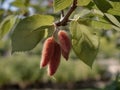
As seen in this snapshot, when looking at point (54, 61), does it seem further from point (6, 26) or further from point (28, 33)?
point (6, 26)

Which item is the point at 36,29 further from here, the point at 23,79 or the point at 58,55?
the point at 23,79

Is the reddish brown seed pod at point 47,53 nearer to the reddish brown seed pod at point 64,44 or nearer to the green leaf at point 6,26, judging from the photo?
the reddish brown seed pod at point 64,44

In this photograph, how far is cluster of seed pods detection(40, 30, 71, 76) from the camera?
0.80 metres

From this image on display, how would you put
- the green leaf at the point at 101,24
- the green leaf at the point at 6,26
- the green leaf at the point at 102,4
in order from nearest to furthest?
the green leaf at the point at 102,4
the green leaf at the point at 101,24
the green leaf at the point at 6,26

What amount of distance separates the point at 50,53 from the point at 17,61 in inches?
439

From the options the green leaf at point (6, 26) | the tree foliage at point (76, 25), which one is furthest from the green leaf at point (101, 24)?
the green leaf at point (6, 26)

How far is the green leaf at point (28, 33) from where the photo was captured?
85cm

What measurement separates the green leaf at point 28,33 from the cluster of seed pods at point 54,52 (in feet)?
0.17

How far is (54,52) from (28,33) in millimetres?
88

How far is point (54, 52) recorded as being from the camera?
809 mm

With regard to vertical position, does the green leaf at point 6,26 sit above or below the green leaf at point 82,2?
below

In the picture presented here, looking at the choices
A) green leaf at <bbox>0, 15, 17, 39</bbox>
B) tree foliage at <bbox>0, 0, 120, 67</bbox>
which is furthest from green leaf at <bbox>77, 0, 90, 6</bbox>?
green leaf at <bbox>0, 15, 17, 39</bbox>

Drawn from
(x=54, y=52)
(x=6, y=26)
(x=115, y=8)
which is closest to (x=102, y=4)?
(x=115, y=8)

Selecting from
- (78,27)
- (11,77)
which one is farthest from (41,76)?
(78,27)
